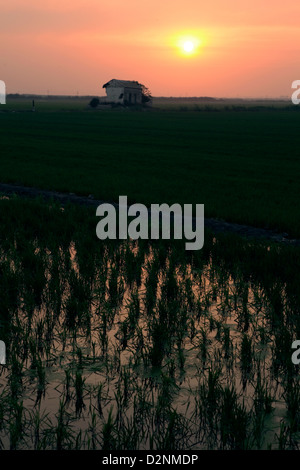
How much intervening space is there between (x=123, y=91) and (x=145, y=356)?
92182mm

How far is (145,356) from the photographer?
5.55 m

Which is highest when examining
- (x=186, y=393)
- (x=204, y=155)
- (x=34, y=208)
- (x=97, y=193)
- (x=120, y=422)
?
(x=204, y=155)

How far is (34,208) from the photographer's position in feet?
43.9

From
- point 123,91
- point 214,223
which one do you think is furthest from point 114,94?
point 214,223

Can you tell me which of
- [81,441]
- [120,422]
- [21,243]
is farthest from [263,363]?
[21,243]

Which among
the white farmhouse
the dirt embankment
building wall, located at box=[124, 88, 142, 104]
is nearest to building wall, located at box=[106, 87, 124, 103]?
the white farmhouse

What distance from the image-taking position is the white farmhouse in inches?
3713

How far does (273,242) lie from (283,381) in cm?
537

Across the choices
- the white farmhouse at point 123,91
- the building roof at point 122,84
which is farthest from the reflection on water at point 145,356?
the building roof at point 122,84

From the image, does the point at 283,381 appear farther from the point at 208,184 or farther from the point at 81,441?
the point at 208,184

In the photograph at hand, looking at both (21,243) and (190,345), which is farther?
(21,243)

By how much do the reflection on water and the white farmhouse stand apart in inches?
3489

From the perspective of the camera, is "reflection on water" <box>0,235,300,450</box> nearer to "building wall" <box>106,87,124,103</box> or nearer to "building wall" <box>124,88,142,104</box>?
"building wall" <box>106,87,124,103</box>

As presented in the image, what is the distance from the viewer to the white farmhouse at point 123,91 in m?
94.3
